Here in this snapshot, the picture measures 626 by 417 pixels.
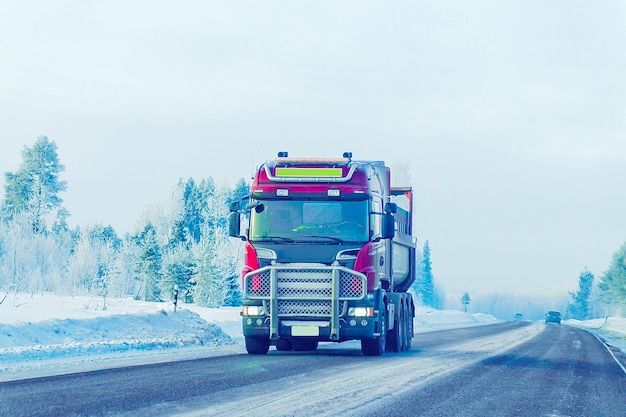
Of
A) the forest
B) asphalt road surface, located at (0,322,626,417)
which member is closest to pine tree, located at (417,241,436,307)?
the forest

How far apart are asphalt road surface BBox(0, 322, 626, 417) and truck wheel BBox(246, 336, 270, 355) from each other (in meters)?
1.08

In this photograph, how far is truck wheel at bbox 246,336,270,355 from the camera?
17.5 metres

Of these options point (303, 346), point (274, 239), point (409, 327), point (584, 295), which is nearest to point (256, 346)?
point (274, 239)

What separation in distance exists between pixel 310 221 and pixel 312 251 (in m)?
0.68

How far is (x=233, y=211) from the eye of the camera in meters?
16.8

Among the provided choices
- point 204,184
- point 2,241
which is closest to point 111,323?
point 2,241

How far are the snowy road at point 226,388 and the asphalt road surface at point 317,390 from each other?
0.01 m

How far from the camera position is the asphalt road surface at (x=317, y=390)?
Answer: 8.65 m

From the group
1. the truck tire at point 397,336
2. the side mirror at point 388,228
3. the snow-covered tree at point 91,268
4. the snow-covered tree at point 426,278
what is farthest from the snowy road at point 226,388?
the snow-covered tree at point 426,278

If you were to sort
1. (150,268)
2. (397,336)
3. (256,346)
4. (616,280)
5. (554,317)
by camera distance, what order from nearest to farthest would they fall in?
1. (256,346)
2. (397,336)
3. (150,268)
4. (554,317)
5. (616,280)

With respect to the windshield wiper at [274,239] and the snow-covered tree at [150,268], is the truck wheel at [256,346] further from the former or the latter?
the snow-covered tree at [150,268]

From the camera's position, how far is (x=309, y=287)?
1630 centimetres

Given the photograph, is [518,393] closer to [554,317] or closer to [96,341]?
[96,341]

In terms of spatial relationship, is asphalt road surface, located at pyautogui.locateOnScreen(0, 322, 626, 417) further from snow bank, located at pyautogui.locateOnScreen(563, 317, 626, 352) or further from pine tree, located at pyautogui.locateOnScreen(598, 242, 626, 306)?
pine tree, located at pyautogui.locateOnScreen(598, 242, 626, 306)
